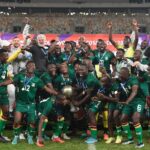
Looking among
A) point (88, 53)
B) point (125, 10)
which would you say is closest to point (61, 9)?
point (125, 10)

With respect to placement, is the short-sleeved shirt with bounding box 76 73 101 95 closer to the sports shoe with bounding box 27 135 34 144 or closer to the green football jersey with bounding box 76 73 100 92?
the green football jersey with bounding box 76 73 100 92

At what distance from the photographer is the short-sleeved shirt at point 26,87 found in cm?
936

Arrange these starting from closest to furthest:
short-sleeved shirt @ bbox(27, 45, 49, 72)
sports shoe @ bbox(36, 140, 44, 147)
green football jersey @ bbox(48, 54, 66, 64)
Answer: sports shoe @ bbox(36, 140, 44, 147) → short-sleeved shirt @ bbox(27, 45, 49, 72) → green football jersey @ bbox(48, 54, 66, 64)

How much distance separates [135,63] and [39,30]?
33436 millimetres

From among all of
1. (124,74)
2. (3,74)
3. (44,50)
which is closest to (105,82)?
(124,74)

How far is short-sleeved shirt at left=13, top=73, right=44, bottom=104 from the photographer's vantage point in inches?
368

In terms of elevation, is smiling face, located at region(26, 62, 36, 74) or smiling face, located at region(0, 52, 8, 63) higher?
smiling face, located at region(0, 52, 8, 63)

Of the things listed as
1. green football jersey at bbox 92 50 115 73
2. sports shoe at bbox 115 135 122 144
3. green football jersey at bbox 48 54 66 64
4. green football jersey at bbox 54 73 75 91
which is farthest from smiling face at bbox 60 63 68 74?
sports shoe at bbox 115 135 122 144

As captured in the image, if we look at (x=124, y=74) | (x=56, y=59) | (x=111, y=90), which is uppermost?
(x=56, y=59)

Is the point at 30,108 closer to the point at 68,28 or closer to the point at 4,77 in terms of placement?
the point at 4,77

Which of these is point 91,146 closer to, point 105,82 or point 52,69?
point 105,82

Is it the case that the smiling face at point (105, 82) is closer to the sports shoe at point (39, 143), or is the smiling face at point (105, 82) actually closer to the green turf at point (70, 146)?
the green turf at point (70, 146)

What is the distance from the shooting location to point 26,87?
368 inches

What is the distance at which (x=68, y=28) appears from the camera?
43625mm
